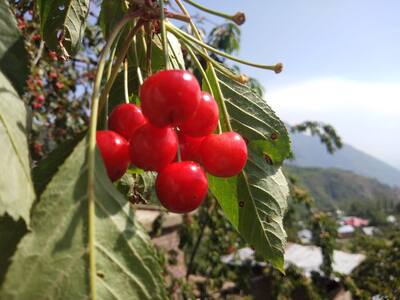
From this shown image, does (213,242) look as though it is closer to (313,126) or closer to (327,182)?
(313,126)

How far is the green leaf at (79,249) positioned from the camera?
0.54 metres

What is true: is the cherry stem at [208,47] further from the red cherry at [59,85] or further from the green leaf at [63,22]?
the red cherry at [59,85]

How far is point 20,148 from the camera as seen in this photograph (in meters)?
0.58

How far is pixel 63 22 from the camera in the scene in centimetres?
122

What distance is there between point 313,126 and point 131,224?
7.17 meters

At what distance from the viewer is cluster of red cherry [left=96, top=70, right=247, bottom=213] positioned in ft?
2.37

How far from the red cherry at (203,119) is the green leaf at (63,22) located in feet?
1.91

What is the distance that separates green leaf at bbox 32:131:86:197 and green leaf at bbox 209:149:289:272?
0.49 m

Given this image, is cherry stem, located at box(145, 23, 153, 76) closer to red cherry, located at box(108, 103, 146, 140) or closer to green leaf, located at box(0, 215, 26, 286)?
red cherry, located at box(108, 103, 146, 140)

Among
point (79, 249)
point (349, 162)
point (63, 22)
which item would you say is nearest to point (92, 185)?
point (79, 249)

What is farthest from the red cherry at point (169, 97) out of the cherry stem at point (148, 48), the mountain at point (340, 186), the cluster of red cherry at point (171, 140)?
the mountain at point (340, 186)

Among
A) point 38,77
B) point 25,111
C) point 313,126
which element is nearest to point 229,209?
point 25,111

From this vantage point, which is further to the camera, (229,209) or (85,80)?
(85,80)

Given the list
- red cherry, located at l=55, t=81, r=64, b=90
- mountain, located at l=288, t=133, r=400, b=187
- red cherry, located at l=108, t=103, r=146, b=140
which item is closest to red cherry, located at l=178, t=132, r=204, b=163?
red cherry, located at l=108, t=103, r=146, b=140
